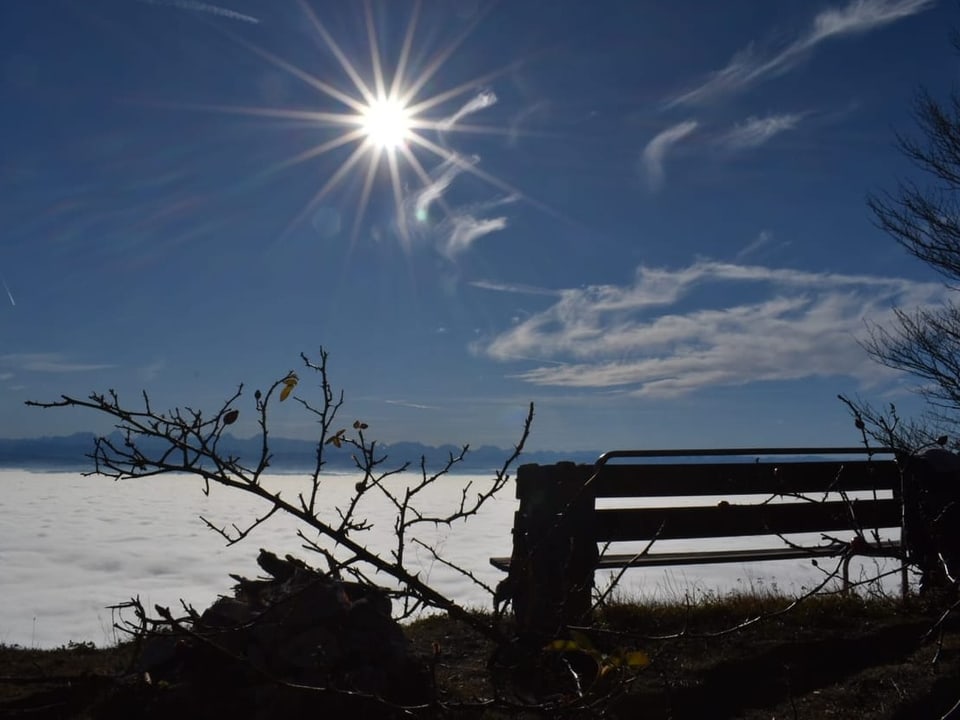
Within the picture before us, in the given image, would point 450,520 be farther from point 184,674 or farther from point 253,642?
point 184,674

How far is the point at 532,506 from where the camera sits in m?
5.79

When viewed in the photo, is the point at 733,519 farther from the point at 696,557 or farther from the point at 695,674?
the point at 695,674

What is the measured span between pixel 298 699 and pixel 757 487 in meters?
4.16

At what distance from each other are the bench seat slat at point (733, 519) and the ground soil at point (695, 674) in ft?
2.54

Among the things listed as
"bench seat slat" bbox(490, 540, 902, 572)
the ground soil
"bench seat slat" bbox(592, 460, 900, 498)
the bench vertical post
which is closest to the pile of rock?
the ground soil

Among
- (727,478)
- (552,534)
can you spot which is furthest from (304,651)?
(727,478)

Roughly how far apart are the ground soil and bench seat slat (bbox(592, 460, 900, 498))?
1130 millimetres

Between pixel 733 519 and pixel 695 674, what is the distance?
163cm

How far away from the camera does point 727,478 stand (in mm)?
6590

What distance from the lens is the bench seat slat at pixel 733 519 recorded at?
20.2ft

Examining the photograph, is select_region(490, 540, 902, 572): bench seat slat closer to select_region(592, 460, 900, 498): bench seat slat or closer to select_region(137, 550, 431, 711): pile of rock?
select_region(592, 460, 900, 498): bench seat slat

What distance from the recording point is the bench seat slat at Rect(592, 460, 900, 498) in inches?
246

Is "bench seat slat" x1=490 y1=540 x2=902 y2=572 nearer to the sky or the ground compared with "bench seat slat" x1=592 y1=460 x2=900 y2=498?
nearer to the ground

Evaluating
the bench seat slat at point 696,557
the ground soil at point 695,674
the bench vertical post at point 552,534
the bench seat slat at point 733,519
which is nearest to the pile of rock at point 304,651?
the ground soil at point 695,674
